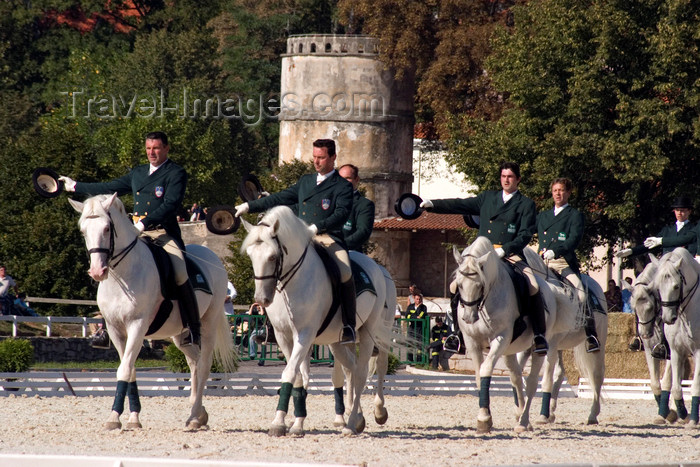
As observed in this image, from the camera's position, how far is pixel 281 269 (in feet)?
45.0

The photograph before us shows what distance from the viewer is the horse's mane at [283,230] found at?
1354cm

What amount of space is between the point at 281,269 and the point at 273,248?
0.31 meters

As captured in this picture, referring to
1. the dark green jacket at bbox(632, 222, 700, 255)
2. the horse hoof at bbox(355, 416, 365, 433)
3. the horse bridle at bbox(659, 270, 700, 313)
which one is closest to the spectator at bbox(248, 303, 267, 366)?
the dark green jacket at bbox(632, 222, 700, 255)

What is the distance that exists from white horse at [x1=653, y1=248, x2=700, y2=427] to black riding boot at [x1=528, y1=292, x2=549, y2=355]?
8.36ft

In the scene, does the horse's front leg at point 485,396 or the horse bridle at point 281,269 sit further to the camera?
the horse's front leg at point 485,396

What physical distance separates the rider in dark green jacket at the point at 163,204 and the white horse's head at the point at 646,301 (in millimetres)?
6674

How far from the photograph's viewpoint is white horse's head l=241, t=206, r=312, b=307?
1344cm

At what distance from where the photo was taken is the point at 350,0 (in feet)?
198

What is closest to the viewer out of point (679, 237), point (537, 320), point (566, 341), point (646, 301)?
point (537, 320)

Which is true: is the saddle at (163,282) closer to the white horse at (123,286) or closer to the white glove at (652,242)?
the white horse at (123,286)

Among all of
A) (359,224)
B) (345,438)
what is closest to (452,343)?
(359,224)

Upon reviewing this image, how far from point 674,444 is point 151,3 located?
82578 millimetres

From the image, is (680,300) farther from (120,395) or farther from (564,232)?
(120,395)

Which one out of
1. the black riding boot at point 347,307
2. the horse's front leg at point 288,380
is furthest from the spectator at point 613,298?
the horse's front leg at point 288,380
